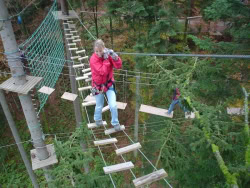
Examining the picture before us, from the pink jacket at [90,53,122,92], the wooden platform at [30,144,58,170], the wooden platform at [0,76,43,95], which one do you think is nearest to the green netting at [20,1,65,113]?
the wooden platform at [0,76,43,95]

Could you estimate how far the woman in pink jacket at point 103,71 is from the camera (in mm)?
2213

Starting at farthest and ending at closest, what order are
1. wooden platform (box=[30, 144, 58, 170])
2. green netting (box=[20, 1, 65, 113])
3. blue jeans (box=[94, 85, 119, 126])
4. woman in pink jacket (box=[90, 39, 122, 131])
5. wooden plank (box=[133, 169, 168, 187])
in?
1. green netting (box=[20, 1, 65, 113])
2. wooden platform (box=[30, 144, 58, 170])
3. blue jeans (box=[94, 85, 119, 126])
4. woman in pink jacket (box=[90, 39, 122, 131])
5. wooden plank (box=[133, 169, 168, 187])

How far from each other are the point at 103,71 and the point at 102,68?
0.03 metres

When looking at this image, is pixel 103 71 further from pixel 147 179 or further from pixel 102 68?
pixel 147 179

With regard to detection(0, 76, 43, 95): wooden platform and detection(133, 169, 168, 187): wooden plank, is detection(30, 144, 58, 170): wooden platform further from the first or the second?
detection(133, 169, 168, 187): wooden plank

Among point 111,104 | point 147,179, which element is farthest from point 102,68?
point 147,179

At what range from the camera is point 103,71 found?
7.59 feet

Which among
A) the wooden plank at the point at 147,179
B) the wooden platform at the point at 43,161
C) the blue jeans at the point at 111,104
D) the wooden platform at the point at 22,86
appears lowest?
the wooden platform at the point at 43,161

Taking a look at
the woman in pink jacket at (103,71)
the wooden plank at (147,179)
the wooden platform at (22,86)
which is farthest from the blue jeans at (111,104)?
the wooden plank at (147,179)

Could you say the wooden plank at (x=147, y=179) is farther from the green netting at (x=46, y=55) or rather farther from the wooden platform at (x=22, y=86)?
the green netting at (x=46, y=55)

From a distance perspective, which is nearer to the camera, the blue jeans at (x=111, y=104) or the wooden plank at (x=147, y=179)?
the wooden plank at (x=147, y=179)

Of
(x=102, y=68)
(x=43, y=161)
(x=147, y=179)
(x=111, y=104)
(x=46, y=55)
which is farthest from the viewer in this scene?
(x=46, y=55)

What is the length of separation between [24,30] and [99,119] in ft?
17.9

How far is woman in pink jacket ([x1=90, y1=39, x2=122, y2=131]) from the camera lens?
221 centimetres
